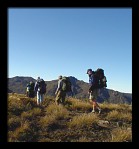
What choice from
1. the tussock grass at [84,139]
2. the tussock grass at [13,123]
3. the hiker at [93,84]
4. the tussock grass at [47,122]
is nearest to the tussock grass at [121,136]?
the tussock grass at [84,139]

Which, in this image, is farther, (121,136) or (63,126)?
(63,126)

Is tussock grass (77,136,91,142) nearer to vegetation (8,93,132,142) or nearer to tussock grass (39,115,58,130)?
vegetation (8,93,132,142)

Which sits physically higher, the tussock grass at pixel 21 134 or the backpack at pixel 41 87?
the backpack at pixel 41 87

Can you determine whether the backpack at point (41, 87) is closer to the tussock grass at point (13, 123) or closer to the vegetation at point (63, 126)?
the vegetation at point (63, 126)

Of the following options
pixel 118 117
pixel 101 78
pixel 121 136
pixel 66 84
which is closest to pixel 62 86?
pixel 66 84

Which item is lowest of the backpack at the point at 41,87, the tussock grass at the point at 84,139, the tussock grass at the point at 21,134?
the tussock grass at the point at 84,139

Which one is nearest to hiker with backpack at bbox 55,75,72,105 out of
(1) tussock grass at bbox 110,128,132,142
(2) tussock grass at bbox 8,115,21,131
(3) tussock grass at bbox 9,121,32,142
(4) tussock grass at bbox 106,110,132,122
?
(4) tussock grass at bbox 106,110,132,122

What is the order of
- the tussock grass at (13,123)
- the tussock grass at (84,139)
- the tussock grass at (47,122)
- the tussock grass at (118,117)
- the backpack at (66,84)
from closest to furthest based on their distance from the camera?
1. the tussock grass at (84,139)
2. the tussock grass at (13,123)
3. the tussock grass at (47,122)
4. the tussock grass at (118,117)
5. the backpack at (66,84)

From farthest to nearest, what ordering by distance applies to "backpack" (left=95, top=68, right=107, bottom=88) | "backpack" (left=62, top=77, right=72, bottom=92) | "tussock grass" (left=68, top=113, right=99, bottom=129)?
1. "backpack" (left=62, top=77, right=72, bottom=92)
2. "backpack" (left=95, top=68, right=107, bottom=88)
3. "tussock grass" (left=68, top=113, right=99, bottom=129)
